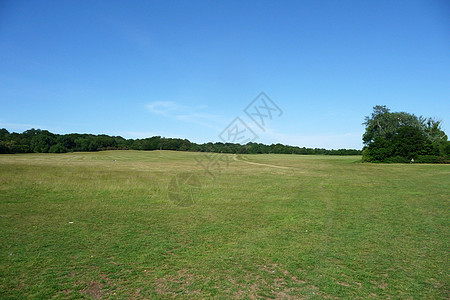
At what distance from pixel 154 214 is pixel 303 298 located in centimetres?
917

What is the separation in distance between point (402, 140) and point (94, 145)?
97.1m

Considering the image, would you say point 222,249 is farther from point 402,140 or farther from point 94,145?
point 94,145

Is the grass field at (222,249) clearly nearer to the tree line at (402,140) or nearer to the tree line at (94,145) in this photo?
the tree line at (402,140)

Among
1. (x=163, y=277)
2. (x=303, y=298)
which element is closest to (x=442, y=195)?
(x=303, y=298)

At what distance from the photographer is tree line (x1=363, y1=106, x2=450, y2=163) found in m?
60.7

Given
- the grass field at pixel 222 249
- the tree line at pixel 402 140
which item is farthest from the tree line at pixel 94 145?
the grass field at pixel 222 249

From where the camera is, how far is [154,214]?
1306 centimetres

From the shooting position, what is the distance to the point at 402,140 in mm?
63531

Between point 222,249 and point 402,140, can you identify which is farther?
point 402,140

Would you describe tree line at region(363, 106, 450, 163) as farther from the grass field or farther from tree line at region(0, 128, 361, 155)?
the grass field

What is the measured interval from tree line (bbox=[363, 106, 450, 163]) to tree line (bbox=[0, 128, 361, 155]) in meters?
42.5

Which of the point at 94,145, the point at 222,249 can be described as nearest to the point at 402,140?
the point at 222,249

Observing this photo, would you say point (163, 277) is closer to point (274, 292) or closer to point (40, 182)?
point (274, 292)

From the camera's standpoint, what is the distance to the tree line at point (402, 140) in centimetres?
6069
